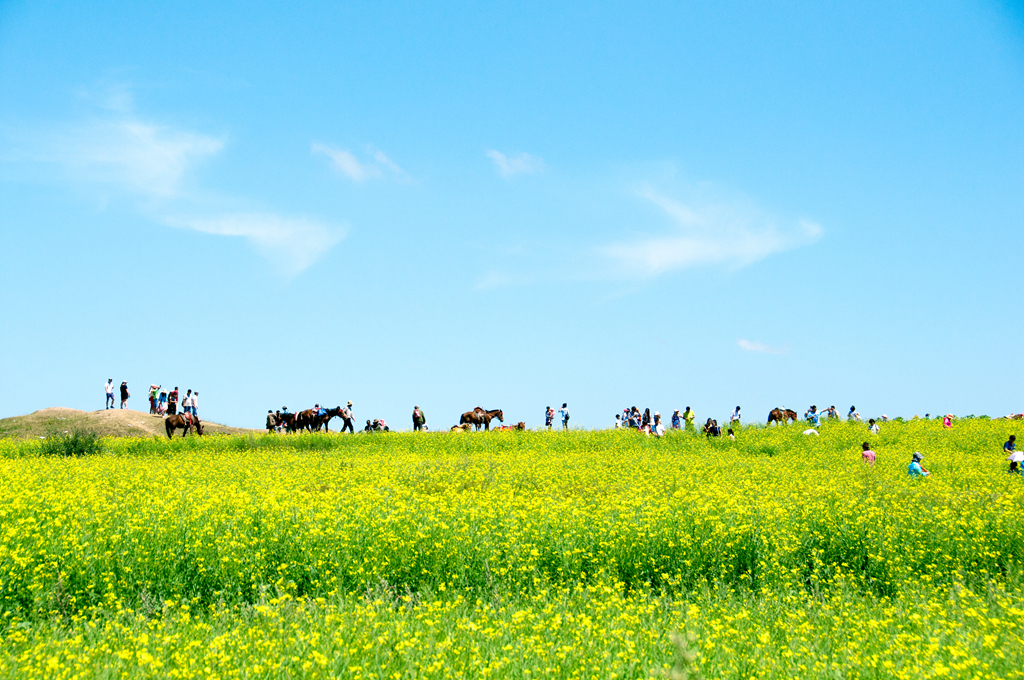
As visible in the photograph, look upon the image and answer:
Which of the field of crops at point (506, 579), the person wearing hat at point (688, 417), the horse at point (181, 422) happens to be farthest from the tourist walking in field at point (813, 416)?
the horse at point (181, 422)

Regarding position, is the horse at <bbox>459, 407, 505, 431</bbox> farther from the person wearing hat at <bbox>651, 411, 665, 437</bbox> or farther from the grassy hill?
the grassy hill

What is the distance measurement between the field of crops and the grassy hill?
24671 millimetres

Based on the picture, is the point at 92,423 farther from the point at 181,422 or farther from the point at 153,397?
the point at 181,422

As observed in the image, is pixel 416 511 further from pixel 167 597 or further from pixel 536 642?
pixel 536 642

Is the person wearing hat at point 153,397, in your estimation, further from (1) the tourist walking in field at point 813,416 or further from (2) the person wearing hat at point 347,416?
(1) the tourist walking in field at point 813,416

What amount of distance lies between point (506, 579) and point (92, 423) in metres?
43.1

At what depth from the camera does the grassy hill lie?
4412 centimetres

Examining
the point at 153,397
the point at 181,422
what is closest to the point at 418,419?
the point at 181,422

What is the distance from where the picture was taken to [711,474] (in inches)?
946

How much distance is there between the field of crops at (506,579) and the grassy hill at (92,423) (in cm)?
2467

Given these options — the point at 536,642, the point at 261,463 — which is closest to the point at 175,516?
the point at 536,642

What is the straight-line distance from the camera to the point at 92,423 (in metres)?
45.1

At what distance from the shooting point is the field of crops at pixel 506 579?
7.59 metres

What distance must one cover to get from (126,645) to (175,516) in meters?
5.41
